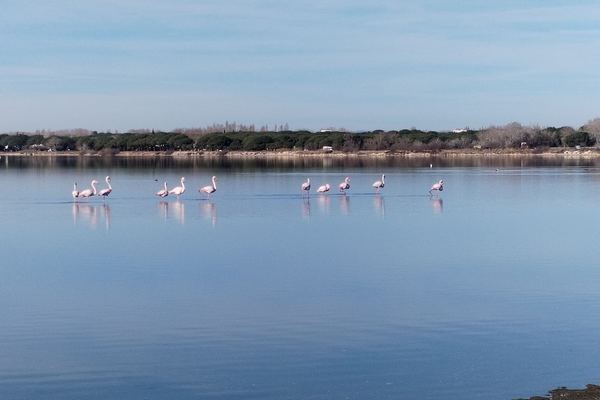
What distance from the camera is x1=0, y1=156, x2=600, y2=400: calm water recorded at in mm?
7867

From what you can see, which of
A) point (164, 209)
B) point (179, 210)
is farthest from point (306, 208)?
point (164, 209)

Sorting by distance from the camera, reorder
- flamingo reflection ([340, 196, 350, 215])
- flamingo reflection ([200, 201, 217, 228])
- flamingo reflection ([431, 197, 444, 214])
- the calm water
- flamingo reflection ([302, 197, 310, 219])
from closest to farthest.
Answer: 1. the calm water
2. flamingo reflection ([200, 201, 217, 228])
3. flamingo reflection ([302, 197, 310, 219])
4. flamingo reflection ([431, 197, 444, 214])
5. flamingo reflection ([340, 196, 350, 215])

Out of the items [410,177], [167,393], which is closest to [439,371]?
[167,393]

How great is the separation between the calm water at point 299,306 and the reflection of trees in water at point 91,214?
171mm

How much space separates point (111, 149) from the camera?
10400 centimetres

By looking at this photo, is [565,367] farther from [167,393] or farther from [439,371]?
[167,393]

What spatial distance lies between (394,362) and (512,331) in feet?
5.34

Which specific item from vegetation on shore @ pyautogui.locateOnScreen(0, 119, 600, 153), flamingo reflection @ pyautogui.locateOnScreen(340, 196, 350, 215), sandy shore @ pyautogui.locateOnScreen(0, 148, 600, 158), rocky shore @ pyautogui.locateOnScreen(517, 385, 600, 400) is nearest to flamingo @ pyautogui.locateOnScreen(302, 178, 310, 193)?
flamingo reflection @ pyautogui.locateOnScreen(340, 196, 350, 215)

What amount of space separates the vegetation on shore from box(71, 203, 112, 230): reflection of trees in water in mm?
63995

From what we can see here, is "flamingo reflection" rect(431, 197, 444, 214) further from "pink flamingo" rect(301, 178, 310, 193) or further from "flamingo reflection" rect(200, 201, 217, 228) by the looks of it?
"flamingo reflection" rect(200, 201, 217, 228)

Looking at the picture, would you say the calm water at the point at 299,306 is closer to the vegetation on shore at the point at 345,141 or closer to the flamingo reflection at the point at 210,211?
the flamingo reflection at the point at 210,211

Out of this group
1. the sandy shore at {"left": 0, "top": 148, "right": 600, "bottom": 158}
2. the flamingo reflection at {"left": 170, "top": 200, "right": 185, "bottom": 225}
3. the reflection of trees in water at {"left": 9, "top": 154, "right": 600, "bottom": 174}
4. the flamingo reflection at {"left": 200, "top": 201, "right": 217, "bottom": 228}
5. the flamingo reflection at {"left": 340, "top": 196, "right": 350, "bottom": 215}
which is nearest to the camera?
the flamingo reflection at {"left": 200, "top": 201, "right": 217, "bottom": 228}

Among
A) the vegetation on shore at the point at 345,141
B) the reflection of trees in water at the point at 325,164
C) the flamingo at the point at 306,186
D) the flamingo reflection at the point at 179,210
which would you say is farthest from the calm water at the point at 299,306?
the vegetation on shore at the point at 345,141

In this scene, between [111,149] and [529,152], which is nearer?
[529,152]
